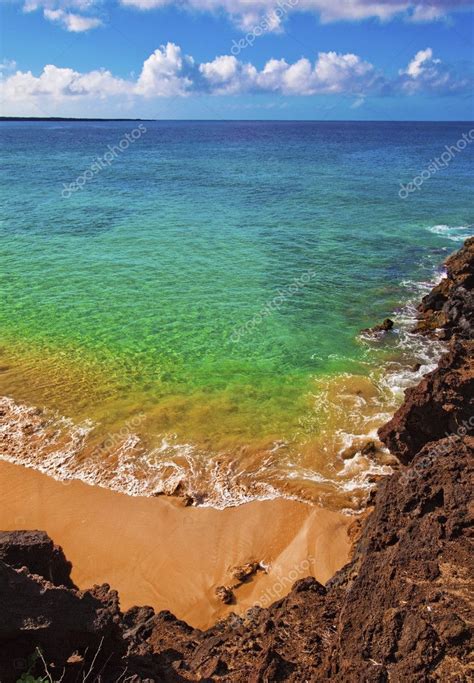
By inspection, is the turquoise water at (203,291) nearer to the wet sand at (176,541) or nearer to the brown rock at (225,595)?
the wet sand at (176,541)

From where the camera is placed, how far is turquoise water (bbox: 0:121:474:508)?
20.5 m

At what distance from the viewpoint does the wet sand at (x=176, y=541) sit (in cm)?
1272

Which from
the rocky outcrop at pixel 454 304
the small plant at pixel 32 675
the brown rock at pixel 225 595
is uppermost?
the rocky outcrop at pixel 454 304

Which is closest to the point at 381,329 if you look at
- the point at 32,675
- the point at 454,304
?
the point at 454,304

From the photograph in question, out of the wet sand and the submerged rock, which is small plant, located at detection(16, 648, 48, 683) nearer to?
the wet sand

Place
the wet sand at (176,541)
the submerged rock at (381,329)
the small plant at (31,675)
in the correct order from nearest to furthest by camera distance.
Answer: the small plant at (31,675) < the wet sand at (176,541) < the submerged rock at (381,329)

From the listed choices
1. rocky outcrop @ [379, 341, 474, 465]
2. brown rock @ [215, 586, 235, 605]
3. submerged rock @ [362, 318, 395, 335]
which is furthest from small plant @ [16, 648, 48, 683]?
submerged rock @ [362, 318, 395, 335]

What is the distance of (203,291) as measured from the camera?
31406mm

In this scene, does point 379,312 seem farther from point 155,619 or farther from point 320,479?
point 155,619

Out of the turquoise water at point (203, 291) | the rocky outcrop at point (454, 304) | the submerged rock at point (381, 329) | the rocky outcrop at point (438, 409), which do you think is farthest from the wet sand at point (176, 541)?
the rocky outcrop at point (454, 304)

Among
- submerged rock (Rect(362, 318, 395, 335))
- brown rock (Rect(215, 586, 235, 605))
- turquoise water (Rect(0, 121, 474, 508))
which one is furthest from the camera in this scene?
submerged rock (Rect(362, 318, 395, 335))

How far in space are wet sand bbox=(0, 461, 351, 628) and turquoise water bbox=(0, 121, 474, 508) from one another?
132 inches

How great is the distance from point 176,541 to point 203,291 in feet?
63.6

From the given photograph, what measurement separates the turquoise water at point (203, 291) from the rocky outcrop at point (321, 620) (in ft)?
28.8
